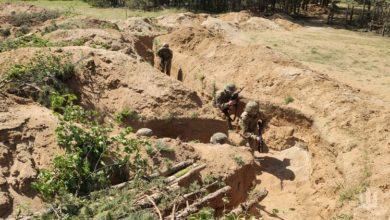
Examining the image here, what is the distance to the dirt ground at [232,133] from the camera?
909 cm

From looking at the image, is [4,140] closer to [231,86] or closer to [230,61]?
[231,86]

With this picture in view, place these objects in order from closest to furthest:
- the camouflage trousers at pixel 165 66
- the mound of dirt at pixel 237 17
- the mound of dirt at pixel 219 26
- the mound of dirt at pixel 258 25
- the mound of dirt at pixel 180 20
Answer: the camouflage trousers at pixel 165 66
the mound of dirt at pixel 219 26
the mound of dirt at pixel 180 20
the mound of dirt at pixel 258 25
the mound of dirt at pixel 237 17

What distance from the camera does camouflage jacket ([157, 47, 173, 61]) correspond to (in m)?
17.2

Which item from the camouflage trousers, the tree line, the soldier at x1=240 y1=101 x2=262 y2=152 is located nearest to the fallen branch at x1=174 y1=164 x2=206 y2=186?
the soldier at x1=240 y1=101 x2=262 y2=152

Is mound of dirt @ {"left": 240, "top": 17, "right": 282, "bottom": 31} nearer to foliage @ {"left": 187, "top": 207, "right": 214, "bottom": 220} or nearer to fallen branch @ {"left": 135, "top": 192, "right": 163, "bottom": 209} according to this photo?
fallen branch @ {"left": 135, "top": 192, "right": 163, "bottom": 209}

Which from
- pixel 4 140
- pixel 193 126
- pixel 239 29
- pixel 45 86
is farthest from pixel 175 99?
pixel 239 29

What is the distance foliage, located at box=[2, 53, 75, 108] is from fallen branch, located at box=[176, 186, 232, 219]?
405 cm

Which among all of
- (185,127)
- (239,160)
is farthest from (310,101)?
(239,160)

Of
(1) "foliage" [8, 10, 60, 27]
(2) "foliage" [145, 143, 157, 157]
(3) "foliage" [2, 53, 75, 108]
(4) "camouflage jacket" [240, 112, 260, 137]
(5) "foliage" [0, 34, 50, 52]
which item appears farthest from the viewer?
(1) "foliage" [8, 10, 60, 27]

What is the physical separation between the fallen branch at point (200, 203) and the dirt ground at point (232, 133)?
2.32ft

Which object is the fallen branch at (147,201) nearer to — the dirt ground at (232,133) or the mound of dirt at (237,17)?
the dirt ground at (232,133)

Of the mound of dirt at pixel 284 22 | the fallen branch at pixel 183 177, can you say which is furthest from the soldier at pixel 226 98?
the mound of dirt at pixel 284 22

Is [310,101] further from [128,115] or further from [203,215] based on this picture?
[203,215]

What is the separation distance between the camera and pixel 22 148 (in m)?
8.64
